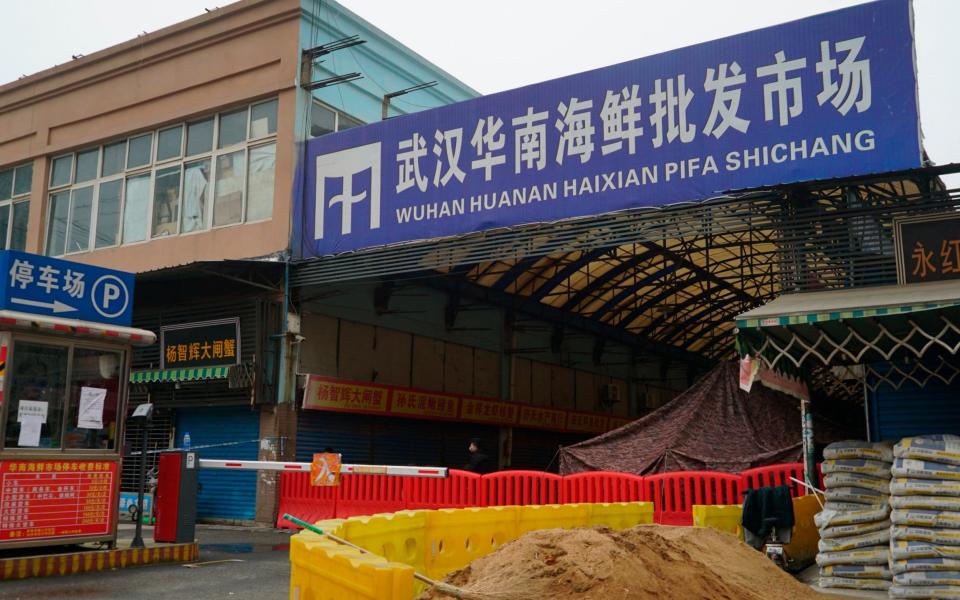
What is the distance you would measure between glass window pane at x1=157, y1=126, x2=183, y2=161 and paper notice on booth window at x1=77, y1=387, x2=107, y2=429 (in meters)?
10.7

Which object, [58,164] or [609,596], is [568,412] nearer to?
[58,164]

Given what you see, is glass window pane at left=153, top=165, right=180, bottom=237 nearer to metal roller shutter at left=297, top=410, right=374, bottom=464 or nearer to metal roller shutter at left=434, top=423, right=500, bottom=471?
metal roller shutter at left=297, top=410, right=374, bottom=464

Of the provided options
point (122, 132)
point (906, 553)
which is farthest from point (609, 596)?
point (122, 132)

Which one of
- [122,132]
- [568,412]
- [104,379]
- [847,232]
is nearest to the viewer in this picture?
[104,379]

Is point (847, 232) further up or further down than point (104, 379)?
further up

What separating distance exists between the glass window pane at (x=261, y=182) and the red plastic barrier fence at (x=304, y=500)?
5.67 metres

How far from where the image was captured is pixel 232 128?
19.5 m

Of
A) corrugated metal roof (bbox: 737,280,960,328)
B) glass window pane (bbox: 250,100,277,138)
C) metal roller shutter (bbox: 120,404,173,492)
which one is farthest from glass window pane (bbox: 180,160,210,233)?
corrugated metal roof (bbox: 737,280,960,328)

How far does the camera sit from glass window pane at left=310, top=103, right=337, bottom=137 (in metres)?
18.6

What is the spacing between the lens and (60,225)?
74.4 feet

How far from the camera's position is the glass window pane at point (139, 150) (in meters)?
21.0

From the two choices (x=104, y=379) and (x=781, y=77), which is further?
(x=781, y=77)

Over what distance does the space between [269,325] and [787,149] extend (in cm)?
1079

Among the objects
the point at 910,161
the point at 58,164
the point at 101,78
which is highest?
the point at 101,78
